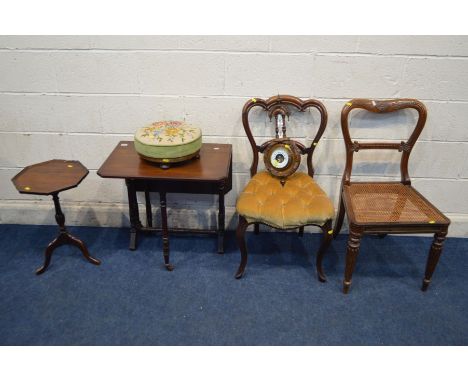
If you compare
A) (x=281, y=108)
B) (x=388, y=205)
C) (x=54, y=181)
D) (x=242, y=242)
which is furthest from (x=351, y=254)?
(x=54, y=181)

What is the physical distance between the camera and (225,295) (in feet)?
7.43

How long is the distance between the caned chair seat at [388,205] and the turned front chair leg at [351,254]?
0.27ft

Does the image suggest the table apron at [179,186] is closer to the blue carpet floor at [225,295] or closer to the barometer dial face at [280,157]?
the barometer dial face at [280,157]

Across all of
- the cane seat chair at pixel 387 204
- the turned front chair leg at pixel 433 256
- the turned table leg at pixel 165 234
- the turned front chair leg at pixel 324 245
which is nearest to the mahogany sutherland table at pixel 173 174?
the turned table leg at pixel 165 234

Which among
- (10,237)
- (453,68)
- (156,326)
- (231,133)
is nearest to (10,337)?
(156,326)

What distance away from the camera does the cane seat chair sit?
82.6 inches

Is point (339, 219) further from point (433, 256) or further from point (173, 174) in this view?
point (173, 174)

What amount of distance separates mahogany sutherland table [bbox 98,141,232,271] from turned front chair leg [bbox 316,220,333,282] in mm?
563

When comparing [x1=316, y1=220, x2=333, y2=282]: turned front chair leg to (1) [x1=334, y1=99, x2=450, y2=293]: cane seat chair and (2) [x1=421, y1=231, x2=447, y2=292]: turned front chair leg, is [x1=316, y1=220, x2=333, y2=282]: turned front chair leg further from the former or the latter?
(2) [x1=421, y1=231, x2=447, y2=292]: turned front chair leg

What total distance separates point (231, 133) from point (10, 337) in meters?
1.53

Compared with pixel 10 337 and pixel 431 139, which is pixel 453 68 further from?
pixel 10 337

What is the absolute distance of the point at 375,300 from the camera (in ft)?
7.36

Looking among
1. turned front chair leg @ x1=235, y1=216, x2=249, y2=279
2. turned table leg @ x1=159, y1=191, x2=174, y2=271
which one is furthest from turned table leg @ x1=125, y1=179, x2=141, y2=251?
turned front chair leg @ x1=235, y1=216, x2=249, y2=279

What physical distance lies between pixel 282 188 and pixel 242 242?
36 cm
